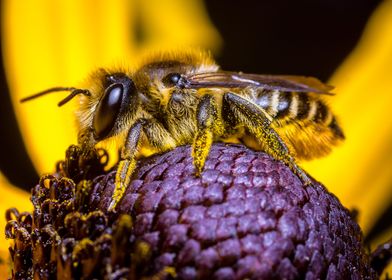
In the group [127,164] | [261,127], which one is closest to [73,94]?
[127,164]

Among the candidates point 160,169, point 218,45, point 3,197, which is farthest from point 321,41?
point 160,169

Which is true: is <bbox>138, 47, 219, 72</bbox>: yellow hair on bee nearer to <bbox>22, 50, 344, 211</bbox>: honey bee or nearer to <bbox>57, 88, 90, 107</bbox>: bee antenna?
<bbox>22, 50, 344, 211</bbox>: honey bee

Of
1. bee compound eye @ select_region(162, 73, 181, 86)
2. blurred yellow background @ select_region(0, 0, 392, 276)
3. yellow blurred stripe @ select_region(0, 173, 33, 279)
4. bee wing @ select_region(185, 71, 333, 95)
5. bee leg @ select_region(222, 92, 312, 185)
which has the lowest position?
yellow blurred stripe @ select_region(0, 173, 33, 279)

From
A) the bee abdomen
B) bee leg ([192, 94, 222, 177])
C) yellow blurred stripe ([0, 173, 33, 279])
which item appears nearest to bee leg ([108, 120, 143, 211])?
bee leg ([192, 94, 222, 177])

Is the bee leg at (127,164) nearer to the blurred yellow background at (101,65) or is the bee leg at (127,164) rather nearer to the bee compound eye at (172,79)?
the bee compound eye at (172,79)

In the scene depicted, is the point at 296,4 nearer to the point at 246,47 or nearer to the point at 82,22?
the point at 246,47
